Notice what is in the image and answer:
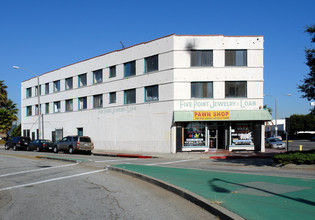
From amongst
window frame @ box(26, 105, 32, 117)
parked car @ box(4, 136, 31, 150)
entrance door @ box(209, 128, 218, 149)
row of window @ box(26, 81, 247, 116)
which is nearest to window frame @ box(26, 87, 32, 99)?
window frame @ box(26, 105, 32, 117)

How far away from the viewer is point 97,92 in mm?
36625

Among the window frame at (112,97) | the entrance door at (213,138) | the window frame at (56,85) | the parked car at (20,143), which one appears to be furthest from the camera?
the window frame at (56,85)

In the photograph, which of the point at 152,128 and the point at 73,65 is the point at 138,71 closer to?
the point at 152,128

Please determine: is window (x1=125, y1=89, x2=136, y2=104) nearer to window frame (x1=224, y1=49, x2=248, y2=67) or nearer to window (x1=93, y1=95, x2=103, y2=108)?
window (x1=93, y1=95, x2=103, y2=108)

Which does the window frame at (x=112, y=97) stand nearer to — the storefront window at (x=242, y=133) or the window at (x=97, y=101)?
the window at (x=97, y=101)

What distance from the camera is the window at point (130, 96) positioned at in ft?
107

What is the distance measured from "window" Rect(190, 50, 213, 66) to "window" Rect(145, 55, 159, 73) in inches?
140

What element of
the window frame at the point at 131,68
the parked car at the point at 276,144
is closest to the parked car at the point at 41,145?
the window frame at the point at 131,68

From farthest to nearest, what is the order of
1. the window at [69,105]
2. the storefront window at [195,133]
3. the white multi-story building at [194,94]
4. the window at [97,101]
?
the window at [69,105] < the window at [97,101] < the storefront window at [195,133] < the white multi-story building at [194,94]

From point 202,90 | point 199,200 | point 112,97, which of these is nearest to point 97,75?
point 112,97

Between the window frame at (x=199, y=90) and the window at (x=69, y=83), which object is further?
the window at (x=69, y=83)

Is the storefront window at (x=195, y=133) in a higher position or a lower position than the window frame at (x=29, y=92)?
lower

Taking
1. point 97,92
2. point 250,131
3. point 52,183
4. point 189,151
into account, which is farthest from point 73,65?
point 52,183

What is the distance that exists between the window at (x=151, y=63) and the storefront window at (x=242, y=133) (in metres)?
8.97
